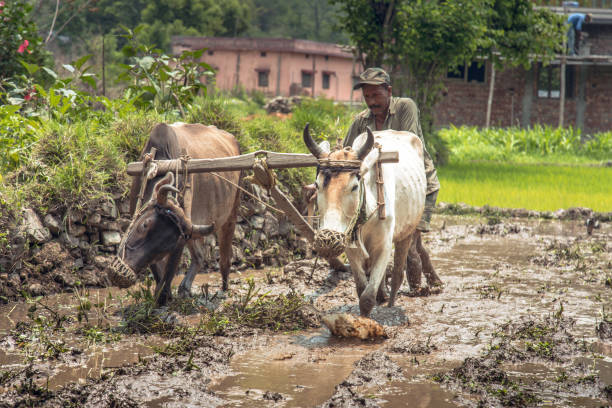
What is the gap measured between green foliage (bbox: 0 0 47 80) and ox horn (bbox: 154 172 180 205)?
5122 mm

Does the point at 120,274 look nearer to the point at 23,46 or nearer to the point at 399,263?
the point at 399,263

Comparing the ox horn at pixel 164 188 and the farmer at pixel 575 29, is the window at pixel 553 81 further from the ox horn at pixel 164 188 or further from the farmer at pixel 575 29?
the ox horn at pixel 164 188

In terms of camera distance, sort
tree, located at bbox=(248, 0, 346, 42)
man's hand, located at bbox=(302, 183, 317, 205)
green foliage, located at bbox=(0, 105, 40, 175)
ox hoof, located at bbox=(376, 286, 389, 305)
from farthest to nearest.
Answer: tree, located at bbox=(248, 0, 346, 42), green foliage, located at bbox=(0, 105, 40, 175), ox hoof, located at bbox=(376, 286, 389, 305), man's hand, located at bbox=(302, 183, 317, 205)

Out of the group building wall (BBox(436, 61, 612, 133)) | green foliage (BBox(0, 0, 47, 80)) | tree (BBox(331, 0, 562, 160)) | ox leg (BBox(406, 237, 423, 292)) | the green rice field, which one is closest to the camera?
ox leg (BBox(406, 237, 423, 292))

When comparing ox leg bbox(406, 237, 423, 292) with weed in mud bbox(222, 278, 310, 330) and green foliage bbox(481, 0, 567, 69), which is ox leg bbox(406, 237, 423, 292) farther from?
green foliage bbox(481, 0, 567, 69)

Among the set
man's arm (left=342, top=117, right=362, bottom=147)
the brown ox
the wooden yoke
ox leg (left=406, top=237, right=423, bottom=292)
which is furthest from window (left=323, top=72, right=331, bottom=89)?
the wooden yoke

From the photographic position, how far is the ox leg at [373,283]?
18.3ft

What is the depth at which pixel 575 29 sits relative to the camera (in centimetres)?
2800

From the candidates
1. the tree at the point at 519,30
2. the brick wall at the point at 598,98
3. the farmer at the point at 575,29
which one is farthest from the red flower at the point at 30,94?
the brick wall at the point at 598,98

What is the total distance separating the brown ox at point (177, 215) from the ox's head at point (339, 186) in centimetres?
112

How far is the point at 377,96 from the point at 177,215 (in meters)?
2.03

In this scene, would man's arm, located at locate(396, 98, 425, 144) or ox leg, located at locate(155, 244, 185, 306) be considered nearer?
ox leg, located at locate(155, 244, 185, 306)

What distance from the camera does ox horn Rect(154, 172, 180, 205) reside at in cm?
542

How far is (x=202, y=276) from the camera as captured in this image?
786 centimetres
